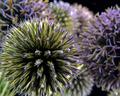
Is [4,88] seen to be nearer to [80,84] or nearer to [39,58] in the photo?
[39,58]

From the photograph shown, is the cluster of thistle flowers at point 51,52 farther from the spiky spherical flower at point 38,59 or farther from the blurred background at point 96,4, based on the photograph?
the blurred background at point 96,4

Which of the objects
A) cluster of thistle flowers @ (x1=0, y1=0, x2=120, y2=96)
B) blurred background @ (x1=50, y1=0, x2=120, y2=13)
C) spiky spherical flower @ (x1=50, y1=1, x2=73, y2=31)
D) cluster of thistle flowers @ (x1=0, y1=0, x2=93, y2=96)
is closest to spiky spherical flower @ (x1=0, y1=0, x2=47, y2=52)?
cluster of thistle flowers @ (x1=0, y1=0, x2=120, y2=96)

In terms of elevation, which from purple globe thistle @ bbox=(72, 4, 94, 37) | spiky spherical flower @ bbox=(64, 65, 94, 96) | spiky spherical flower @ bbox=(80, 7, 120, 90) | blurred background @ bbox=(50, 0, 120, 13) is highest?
blurred background @ bbox=(50, 0, 120, 13)

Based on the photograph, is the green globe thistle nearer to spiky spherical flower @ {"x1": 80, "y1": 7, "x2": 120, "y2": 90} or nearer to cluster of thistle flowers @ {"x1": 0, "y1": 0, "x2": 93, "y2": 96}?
cluster of thistle flowers @ {"x1": 0, "y1": 0, "x2": 93, "y2": 96}

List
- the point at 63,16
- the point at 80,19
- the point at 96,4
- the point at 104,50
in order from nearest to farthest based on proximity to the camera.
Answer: the point at 104,50 → the point at 63,16 → the point at 80,19 → the point at 96,4

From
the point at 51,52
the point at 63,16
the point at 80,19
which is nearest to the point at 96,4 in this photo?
the point at 80,19

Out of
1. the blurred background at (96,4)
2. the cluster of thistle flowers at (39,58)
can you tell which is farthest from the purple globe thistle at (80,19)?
the cluster of thistle flowers at (39,58)
